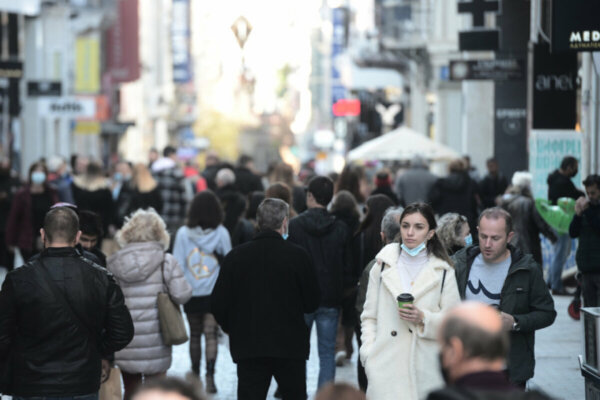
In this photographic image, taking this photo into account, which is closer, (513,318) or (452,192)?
(513,318)

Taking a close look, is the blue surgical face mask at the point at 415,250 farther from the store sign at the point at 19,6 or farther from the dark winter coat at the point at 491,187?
the store sign at the point at 19,6

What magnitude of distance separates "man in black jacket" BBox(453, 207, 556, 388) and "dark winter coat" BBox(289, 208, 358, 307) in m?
3.11

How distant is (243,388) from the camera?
7695 millimetres

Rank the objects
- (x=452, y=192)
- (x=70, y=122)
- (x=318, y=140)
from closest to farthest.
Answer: (x=452, y=192) → (x=70, y=122) → (x=318, y=140)

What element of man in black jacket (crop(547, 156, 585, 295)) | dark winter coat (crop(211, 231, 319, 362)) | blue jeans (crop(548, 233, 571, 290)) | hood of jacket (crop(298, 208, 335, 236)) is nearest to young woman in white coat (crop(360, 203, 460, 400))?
dark winter coat (crop(211, 231, 319, 362))

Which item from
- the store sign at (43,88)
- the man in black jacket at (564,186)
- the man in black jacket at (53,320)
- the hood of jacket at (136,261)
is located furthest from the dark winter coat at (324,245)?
the store sign at (43,88)

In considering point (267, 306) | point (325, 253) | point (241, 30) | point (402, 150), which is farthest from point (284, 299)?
point (241, 30)

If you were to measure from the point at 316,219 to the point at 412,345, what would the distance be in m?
3.44

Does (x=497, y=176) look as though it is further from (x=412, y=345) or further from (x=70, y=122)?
(x=70, y=122)

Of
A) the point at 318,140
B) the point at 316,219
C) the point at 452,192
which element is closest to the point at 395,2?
the point at 452,192

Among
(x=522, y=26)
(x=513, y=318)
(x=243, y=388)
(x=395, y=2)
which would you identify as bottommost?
(x=243, y=388)

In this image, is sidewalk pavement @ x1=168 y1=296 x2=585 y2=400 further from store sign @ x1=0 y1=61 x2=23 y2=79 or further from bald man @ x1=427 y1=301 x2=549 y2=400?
store sign @ x1=0 y1=61 x2=23 y2=79

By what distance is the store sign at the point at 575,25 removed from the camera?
11.4m

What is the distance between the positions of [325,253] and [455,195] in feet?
25.0
